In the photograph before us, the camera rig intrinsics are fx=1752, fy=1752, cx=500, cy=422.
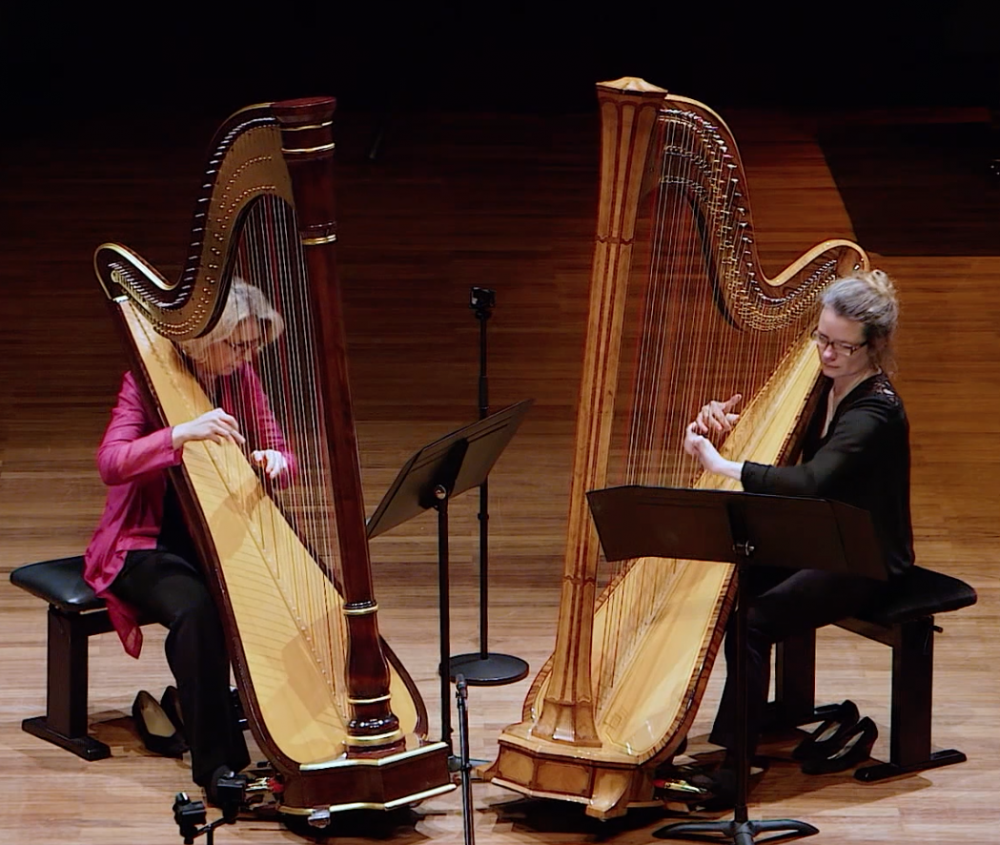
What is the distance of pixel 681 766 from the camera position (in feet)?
12.9

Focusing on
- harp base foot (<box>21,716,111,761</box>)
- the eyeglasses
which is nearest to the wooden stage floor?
harp base foot (<box>21,716,111,761</box>)

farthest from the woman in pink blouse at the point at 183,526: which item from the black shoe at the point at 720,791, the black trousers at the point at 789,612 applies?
the black trousers at the point at 789,612

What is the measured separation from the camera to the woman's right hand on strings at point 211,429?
3.68 meters

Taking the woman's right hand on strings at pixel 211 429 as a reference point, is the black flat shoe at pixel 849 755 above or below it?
below

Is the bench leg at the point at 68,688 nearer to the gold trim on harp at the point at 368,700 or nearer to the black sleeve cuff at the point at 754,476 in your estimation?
the gold trim on harp at the point at 368,700

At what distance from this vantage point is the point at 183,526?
13.4 ft

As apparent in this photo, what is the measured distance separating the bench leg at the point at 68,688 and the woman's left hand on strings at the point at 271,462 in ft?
1.78

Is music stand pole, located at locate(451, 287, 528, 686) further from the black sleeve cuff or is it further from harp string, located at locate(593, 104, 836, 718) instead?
the black sleeve cuff

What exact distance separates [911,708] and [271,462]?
1.56 metres

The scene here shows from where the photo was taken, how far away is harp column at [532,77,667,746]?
3.24 metres

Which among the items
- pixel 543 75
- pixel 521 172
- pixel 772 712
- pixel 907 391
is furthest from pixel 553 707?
pixel 543 75

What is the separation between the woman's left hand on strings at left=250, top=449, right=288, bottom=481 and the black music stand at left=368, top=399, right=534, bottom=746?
482 millimetres

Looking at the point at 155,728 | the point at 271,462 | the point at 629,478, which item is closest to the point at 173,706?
the point at 155,728

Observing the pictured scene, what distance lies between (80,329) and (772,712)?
12.7ft
